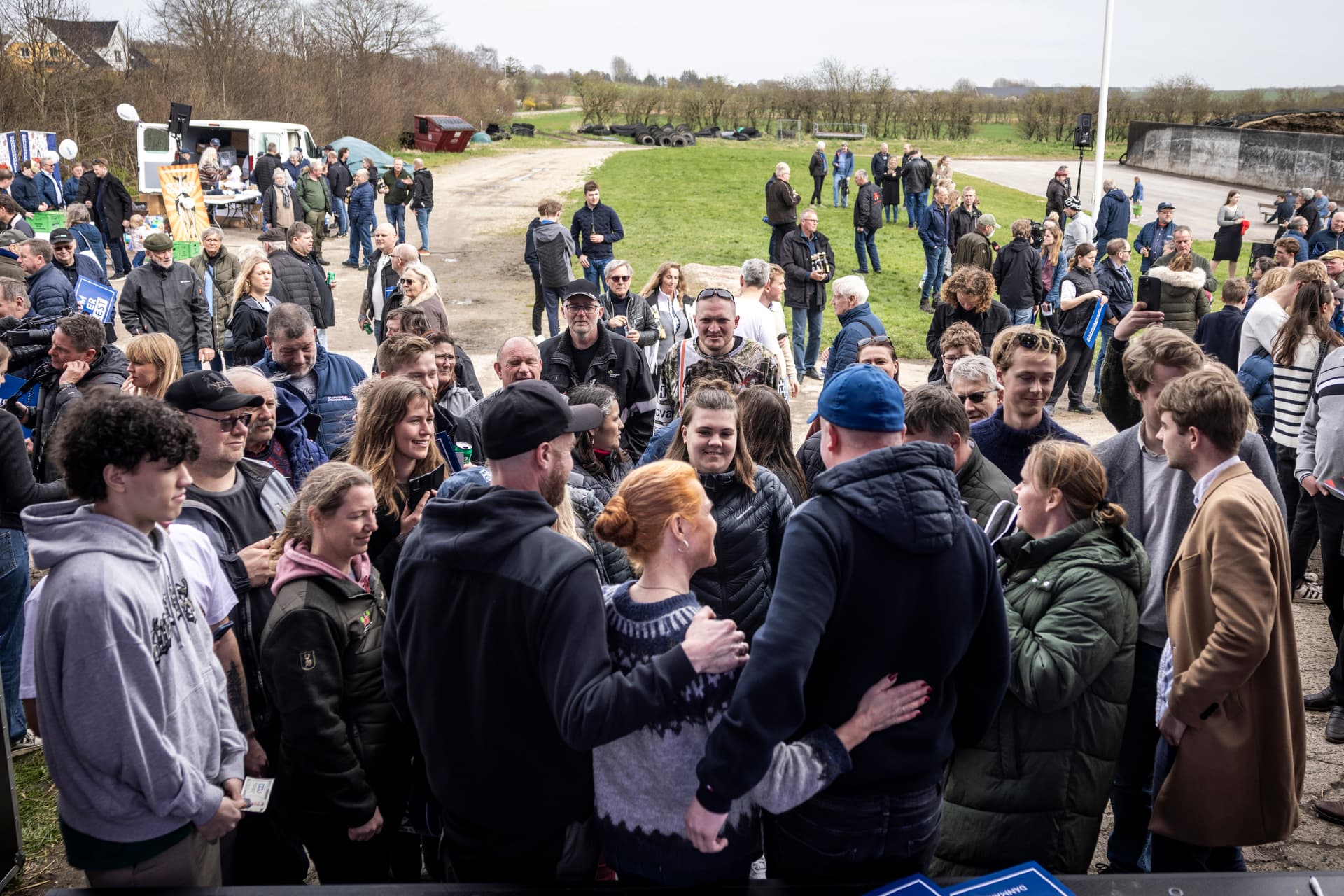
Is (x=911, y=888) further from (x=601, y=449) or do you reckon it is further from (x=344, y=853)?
(x=601, y=449)

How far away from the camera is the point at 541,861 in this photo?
102 inches

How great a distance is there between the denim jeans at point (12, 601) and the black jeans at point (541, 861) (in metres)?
3.11

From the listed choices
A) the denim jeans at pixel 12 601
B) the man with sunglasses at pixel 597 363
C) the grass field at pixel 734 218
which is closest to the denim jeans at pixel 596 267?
the grass field at pixel 734 218

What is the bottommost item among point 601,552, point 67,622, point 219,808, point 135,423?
point 219,808

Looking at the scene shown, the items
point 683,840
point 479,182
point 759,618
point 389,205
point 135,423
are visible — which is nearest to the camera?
point 683,840

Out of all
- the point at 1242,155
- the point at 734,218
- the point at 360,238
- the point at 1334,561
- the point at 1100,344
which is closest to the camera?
the point at 1334,561

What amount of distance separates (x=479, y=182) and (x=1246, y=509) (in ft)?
109

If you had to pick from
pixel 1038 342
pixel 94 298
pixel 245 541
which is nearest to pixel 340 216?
pixel 94 298

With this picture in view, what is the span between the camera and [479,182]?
111ft

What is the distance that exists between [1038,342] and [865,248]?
1491 cm

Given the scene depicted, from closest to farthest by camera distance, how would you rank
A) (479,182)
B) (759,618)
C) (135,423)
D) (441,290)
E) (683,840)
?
1. (683,840)
2. (135,423)
3. (759,618)
4. (441,290)
5. (479,182)

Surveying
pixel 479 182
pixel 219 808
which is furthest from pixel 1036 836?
pixel 479 182

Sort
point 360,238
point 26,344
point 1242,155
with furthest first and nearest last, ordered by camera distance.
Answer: point 1242,155 → point 360,238 → point 26,344

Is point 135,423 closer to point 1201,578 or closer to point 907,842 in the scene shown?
point 907,842
